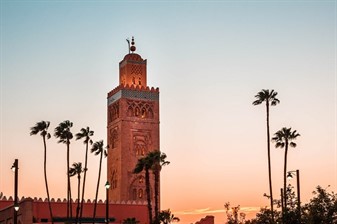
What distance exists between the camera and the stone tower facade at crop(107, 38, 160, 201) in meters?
92.3

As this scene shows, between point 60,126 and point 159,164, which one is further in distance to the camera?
point 60,126

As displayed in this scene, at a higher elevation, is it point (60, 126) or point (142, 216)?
point (60, 126)

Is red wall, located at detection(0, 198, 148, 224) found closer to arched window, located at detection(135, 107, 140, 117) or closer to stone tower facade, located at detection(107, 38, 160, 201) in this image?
stone tower facade, located at detection(107, 38, 160, 201)

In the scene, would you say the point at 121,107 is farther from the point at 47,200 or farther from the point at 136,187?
the point at 47,200

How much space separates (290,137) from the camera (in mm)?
58188

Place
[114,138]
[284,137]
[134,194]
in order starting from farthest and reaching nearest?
[114,138], [134,194], [284,137]

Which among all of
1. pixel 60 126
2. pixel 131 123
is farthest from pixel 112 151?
pixel 60 126

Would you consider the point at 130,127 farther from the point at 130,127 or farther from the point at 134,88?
the point at 134,88

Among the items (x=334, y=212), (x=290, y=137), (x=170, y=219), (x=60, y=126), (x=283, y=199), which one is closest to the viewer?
(x=334, y=212)

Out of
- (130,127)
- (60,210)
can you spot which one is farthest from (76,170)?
(130,127)

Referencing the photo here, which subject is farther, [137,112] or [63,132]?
[137,112]

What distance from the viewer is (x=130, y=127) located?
95.2m

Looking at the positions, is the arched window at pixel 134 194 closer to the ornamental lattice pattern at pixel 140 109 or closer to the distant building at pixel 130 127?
the distant building at pixel 130 127

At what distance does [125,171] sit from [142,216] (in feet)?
43.5
